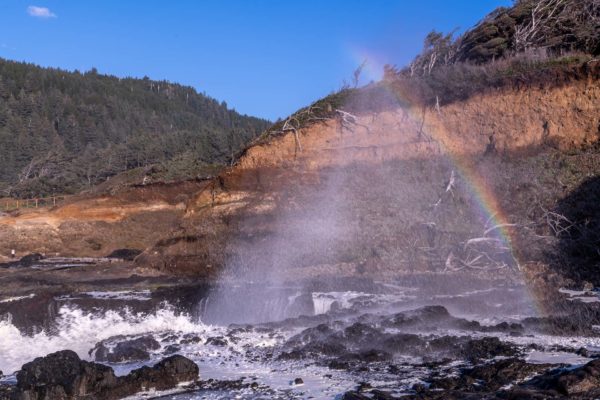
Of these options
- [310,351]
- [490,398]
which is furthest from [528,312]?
[490,398]

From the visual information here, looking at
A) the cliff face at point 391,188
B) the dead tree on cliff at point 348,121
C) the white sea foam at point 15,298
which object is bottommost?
→ the white sea foam at point 15,298

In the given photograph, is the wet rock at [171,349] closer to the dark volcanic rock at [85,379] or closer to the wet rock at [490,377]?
the dark volcanic rock at [85,379]

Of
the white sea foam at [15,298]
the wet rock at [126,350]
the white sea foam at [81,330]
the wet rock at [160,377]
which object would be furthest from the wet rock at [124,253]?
the wet rock at [160,377]

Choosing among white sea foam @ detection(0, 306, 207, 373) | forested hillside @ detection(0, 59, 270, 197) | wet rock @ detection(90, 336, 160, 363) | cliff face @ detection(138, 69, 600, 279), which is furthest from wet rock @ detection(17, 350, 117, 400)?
forested hillside @ detection(0, 59, 270, 197)

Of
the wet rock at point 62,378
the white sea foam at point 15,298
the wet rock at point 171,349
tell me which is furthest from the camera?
the white sea foam at point 15,298

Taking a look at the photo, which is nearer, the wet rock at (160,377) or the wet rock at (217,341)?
the wet rock at (160,377)

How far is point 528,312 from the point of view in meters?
13.0

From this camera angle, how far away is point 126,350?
1123 cm

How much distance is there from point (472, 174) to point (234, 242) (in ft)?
29.6

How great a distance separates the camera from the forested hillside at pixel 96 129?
194 feet

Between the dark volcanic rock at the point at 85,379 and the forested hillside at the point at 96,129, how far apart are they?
96.5 feet

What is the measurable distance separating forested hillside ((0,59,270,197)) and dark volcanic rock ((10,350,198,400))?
29.4 meters

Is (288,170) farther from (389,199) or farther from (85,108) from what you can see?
(85,108)

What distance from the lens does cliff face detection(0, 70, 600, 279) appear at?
64.4ft
